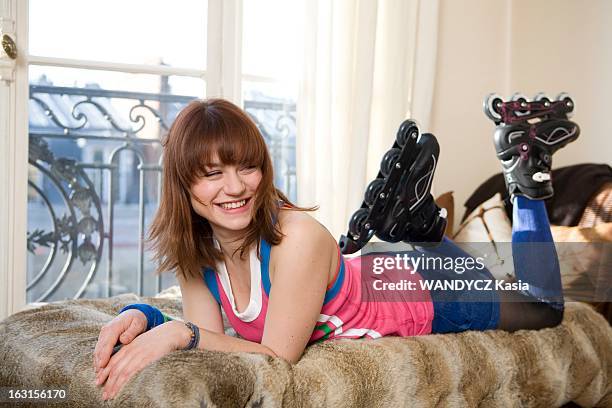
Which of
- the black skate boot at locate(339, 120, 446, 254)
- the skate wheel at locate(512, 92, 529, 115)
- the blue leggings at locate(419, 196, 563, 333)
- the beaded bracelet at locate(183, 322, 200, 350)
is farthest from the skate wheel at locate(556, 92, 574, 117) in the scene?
the beaded bracelet at locate(183, 322, 200, 350)

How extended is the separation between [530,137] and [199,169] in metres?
1.04

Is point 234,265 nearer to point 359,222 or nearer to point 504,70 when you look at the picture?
point 359,222

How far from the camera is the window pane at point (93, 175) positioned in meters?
2.75

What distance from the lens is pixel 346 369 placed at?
1391 mm

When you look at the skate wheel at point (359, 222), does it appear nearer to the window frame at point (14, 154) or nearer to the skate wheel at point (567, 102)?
the skate wheel at point (567, 102)

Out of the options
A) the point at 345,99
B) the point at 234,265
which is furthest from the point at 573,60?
the point at 234,265

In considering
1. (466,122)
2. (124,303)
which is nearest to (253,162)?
(124,303)

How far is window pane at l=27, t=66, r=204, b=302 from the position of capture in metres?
2.75

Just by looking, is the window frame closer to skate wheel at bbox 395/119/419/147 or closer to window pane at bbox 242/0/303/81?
window pane at bbox 242/0/303/81

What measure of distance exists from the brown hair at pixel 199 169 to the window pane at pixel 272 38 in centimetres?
150

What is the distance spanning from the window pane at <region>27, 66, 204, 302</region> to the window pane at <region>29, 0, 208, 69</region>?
83mm

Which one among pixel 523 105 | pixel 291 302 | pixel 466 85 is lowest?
pixel 291 302

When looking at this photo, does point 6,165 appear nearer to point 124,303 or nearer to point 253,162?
point 124,303

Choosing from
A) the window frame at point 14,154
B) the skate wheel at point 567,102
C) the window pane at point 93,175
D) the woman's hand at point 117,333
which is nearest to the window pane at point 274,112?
the window pane at point 93,175
